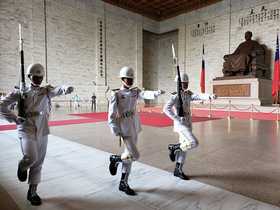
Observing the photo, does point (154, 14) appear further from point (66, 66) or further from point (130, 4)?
point (66, 66)

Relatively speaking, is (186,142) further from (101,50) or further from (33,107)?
(101,50)

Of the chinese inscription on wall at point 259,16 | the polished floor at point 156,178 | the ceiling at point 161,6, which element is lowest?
the polished floor at point 156,178

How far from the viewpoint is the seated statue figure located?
38.1 feet

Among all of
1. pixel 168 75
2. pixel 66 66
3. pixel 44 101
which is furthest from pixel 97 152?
pixel 168 75

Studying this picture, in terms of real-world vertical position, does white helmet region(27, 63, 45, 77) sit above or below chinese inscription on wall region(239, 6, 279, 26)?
below

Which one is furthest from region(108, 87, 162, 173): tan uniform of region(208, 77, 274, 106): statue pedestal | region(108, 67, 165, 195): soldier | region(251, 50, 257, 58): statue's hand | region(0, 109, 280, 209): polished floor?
region(251, 50, 257, 58): statue's hand

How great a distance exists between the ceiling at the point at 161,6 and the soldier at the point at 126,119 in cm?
1599

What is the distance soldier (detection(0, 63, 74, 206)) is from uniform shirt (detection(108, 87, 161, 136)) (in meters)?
0.47

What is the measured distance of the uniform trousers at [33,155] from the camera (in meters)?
2.03

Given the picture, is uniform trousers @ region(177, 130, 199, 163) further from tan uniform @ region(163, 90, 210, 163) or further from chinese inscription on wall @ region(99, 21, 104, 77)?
chinese inscription on wall @ region(99, 21, 104, 77)

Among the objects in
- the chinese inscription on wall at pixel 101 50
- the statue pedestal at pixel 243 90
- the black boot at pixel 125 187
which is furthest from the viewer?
the chinese inscription on wall at pixel 101 50

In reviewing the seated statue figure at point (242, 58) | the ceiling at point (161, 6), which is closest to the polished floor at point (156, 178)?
the seated statue figure at point (242, 58)

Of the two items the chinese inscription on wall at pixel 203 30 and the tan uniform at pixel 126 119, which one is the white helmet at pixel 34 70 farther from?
the chinese inscription on wall at pixel 203 30

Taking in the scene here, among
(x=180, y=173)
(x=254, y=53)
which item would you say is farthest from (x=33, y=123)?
(x=254, y=53)
